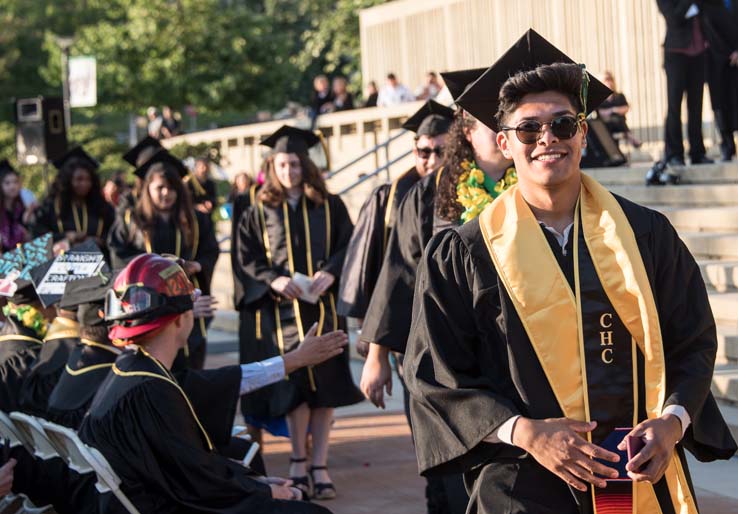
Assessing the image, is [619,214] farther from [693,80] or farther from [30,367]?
[693,80]

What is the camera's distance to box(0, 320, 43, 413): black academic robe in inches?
285

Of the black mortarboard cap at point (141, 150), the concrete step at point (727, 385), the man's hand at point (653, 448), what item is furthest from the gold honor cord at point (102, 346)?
the black mortarboard cap at point (141, 150)

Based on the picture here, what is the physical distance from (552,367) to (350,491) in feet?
14.4

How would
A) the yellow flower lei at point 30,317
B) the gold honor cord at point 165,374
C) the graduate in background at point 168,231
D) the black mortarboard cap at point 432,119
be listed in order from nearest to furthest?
the gold honor cord at point 165,374 → the black mortarboard cap at point 432,119 → the yellow flower lei at point 30,317 → the graduate in background at point 168,231

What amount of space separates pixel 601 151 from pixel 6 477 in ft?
32.7

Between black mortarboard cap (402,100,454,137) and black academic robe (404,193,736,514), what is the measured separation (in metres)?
3.24

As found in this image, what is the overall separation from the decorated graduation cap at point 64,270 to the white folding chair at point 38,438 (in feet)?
4.90

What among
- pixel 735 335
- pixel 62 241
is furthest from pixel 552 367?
pixel 62 241

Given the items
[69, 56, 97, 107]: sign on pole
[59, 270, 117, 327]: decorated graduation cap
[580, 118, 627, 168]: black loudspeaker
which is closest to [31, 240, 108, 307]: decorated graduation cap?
[59, 270, 117, 327]: decorated graduation cap

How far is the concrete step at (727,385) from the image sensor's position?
7.82m

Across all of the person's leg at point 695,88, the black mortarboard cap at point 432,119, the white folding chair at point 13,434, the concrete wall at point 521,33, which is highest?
the concrete wall at point 521,33

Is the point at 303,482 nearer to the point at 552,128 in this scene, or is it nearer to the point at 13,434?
the point at 13,434

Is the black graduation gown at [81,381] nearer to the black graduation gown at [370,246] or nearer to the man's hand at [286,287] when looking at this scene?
the black graduation gown at [370,246]

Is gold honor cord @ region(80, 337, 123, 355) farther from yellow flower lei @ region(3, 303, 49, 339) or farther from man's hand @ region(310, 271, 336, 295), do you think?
man's hand @ region(310, 271, 336, 295)
